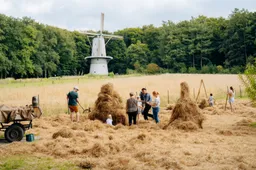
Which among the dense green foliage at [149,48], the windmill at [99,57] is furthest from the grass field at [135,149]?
the windmill at [99,57]

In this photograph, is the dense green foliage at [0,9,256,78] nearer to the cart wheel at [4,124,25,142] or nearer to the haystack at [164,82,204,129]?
the haystack at [164,82,204,129]

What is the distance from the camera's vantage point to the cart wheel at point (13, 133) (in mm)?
12492

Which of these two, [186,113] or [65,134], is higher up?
[186,113]

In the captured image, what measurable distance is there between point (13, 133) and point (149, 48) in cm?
8272

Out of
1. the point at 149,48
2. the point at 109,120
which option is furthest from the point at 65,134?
the point at 149,48

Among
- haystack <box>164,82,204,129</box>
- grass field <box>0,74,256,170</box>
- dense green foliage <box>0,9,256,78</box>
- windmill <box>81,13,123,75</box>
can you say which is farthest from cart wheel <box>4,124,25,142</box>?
windmill <box>81,13,123,75</box>

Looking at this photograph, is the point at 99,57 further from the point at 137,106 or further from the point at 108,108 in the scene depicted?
the point at 137,106

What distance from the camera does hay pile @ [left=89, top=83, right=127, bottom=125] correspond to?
16625 mm

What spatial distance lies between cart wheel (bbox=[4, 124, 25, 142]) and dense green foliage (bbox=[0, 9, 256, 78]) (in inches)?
1923

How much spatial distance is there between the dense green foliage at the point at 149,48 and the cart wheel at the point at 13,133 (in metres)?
48.8

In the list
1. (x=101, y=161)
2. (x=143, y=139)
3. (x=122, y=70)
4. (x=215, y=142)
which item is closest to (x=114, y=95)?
(x=143, y=139)

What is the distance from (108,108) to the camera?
16.6 metres

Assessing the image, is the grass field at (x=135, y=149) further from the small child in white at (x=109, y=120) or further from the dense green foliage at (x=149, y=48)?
the dense green foliage at (x=149, y=48)

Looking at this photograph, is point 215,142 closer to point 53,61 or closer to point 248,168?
point 248,168
